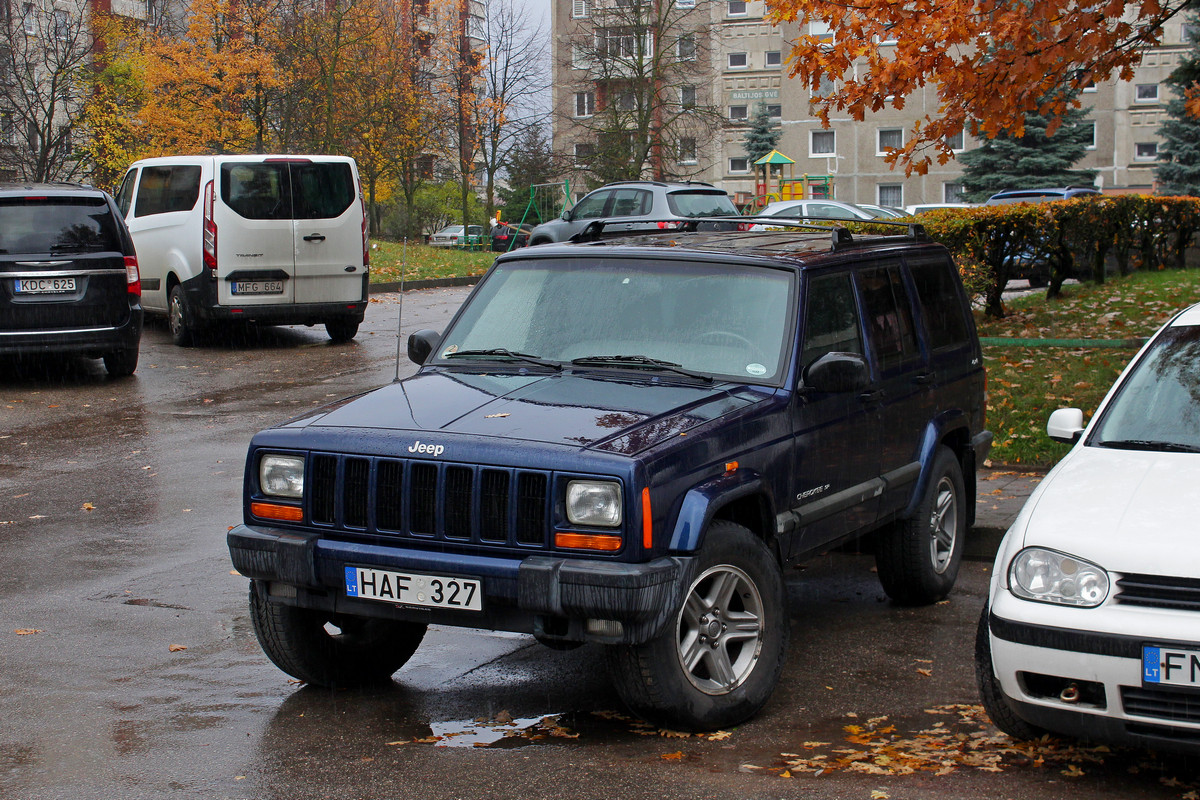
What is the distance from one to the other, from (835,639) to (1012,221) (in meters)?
10.9

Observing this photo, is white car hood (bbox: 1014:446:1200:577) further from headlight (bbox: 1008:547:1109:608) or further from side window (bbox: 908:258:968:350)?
side window (bbox: 908:258:968:350)

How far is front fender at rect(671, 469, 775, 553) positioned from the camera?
4.57m

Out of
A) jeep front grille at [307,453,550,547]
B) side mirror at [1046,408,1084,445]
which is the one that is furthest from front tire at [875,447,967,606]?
jeep front grille at [307,453,550,547]

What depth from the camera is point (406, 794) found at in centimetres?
424

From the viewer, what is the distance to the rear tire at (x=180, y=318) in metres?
16.4

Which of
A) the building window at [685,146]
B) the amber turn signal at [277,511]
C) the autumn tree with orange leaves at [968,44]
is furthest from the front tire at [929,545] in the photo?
the building window at [685,146]

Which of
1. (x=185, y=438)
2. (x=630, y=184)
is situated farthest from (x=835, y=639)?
(x=630, y=184)

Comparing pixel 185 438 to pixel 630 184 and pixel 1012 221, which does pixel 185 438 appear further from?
pixel 630 184

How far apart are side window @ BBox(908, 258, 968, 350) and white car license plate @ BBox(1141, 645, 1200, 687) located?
10.2ft

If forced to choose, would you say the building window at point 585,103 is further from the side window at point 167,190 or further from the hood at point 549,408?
the hood at point 549,408

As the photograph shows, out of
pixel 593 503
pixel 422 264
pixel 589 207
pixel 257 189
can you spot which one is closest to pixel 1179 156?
pixel 589 207

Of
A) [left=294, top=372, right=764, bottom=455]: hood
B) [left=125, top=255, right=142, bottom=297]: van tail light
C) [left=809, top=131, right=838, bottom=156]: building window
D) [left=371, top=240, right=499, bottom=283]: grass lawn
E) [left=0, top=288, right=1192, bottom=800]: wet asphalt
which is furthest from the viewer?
[left=809, top=131, right=838, bottom=156]: building window

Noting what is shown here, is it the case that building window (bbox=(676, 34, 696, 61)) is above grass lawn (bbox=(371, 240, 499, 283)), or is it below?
above

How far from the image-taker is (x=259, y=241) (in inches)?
625
